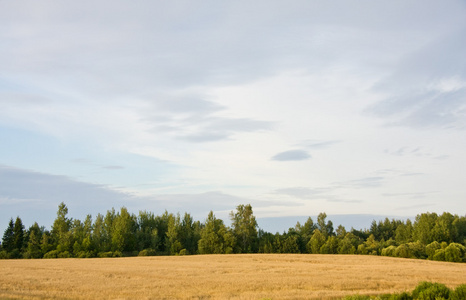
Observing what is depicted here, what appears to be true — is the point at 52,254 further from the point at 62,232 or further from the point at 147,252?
the point at 147,252

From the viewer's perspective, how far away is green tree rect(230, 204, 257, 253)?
88875mm

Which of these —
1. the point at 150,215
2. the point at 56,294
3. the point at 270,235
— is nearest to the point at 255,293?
the point at 56,294

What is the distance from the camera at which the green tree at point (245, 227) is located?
292 ft

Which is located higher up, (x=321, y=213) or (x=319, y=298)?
(x=321, y=213)

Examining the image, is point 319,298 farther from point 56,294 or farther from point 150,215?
point 150,215

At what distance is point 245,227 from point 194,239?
45.9 ft

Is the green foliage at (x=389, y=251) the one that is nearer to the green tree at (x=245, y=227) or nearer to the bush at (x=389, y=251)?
the bush at (x=389, y=251)

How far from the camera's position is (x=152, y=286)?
28828mm

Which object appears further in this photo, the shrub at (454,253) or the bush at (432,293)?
the shrub at (454,253)

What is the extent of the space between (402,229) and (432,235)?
54.2ft

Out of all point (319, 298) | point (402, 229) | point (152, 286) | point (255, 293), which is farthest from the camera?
point (402, 229)

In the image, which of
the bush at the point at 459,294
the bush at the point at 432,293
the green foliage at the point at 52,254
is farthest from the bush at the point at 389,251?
the green foliage at the point at 52,254

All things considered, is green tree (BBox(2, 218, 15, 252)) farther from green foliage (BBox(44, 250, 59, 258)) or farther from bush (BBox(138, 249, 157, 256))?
bush (BBox(138, 249, 157, 256))

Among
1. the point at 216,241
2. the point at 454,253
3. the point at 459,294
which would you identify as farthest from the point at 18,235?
the point at 459,294
